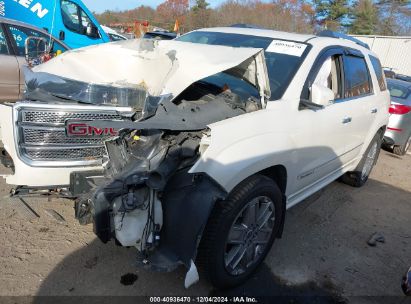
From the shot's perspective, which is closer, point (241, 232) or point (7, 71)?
point (241, 232)

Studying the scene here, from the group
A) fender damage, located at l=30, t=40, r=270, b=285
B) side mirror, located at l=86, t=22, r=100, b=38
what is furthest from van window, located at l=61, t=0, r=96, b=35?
fender damage, located at l=30, t=40, r=270, b=285

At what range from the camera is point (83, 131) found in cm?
294

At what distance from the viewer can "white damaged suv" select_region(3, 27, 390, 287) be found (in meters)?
2.36

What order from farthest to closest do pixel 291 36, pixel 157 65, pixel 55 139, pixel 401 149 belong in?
pixel 401 149 < pixel 291 36 < pixel 157 65 < pixel 55 139

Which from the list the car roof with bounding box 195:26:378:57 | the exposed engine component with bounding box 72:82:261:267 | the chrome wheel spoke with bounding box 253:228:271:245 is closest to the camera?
the exposed engine component with bounding box 72:82:261:267

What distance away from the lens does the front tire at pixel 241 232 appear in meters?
2.51

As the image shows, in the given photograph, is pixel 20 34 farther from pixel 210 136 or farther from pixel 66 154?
pixel 210 136

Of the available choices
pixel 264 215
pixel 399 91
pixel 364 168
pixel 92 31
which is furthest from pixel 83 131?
pixel 92 31

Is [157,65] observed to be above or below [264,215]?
above

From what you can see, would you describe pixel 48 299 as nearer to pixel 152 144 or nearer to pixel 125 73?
pixel 152 144

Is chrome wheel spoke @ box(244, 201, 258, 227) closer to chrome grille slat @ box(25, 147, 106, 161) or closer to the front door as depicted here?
the front door

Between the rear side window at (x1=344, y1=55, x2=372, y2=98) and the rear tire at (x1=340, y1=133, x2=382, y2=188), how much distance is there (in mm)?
921

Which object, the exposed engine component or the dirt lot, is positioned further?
the dirt lot

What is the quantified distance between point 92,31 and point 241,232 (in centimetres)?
891
